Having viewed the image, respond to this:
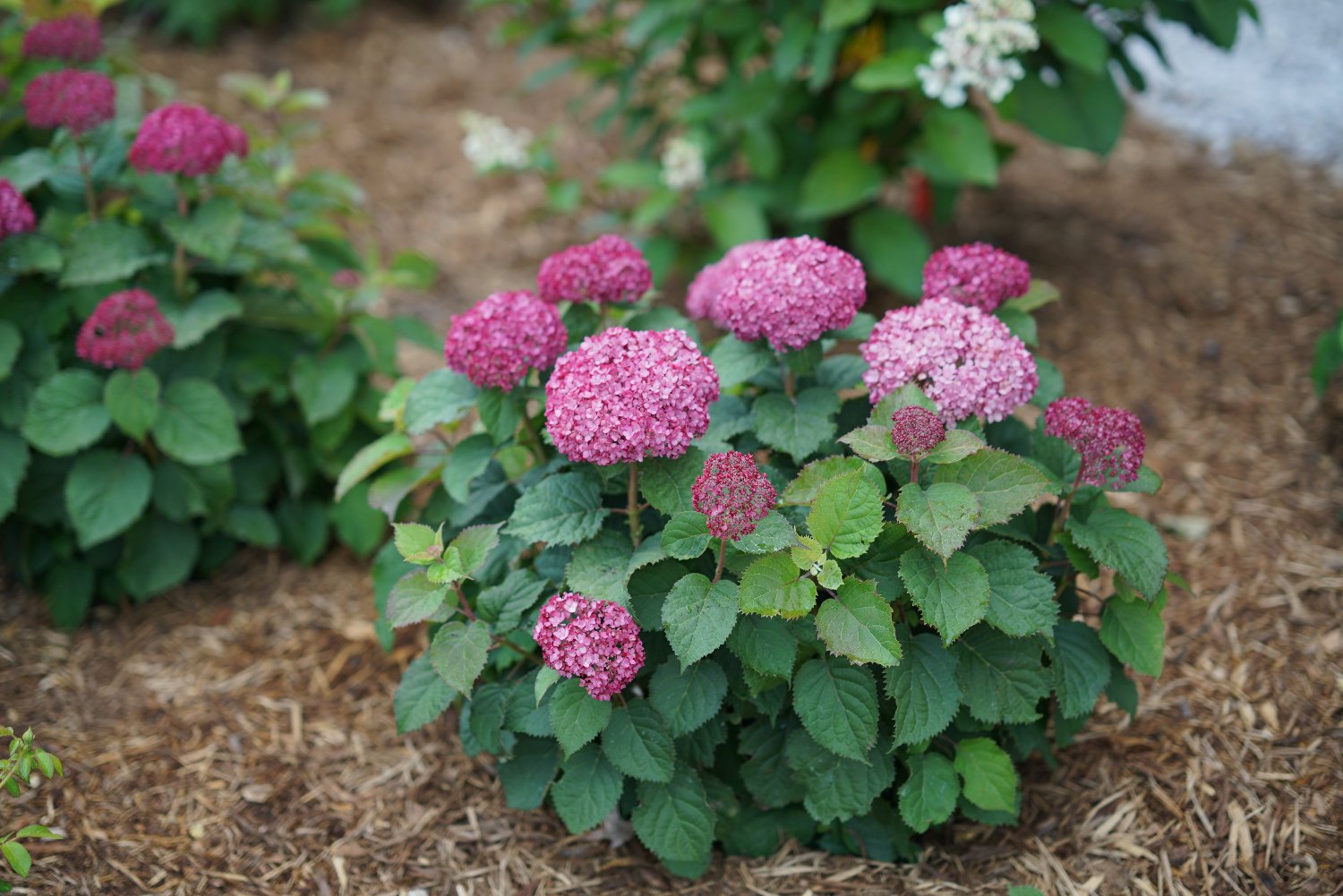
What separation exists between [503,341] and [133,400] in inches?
47.7

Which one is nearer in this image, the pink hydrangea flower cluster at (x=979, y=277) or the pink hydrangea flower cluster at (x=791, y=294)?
the pink hydrangea flower cluster at (x=791, y=294)

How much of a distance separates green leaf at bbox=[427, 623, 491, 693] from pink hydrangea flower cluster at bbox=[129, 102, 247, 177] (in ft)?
4.44

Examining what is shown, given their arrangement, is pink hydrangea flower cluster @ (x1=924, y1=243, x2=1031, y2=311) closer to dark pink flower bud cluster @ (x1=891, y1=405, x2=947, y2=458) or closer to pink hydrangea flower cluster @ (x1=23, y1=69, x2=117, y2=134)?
dark pink flower bud cluster @ (x1=891, y1=405, x2=947, y2=458)

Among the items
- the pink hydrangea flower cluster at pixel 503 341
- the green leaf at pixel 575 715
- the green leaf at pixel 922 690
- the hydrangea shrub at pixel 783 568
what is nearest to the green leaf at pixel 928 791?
the hydrangea shrub at pixel 783 568

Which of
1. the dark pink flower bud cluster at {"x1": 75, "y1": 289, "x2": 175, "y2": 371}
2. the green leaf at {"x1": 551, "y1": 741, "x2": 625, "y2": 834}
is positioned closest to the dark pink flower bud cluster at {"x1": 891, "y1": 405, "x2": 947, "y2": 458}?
the green leaf at {"x1": 551, "y1": 741, "x2": 625, "y2": 834}

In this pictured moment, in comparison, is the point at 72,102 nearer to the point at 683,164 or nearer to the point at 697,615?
the point at 683,164

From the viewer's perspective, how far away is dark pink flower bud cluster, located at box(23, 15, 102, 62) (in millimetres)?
2980

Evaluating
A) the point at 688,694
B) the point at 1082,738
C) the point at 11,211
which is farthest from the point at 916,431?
the point at 11,211

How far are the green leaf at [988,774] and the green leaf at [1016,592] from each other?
11.7 inches

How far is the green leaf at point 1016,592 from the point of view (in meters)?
1.86

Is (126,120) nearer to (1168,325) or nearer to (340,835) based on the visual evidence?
(340,835)

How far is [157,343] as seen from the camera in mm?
2594

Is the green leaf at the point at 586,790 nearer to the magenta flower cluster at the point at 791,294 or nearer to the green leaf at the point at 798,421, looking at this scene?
the green leaf at the point at 798,421

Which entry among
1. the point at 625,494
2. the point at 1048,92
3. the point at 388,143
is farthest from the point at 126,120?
the point at 1048,92
